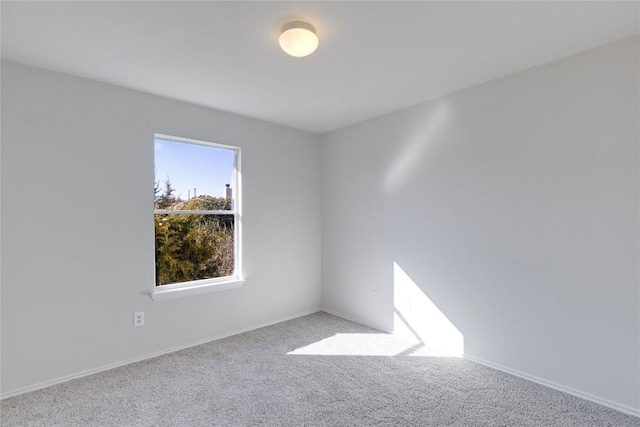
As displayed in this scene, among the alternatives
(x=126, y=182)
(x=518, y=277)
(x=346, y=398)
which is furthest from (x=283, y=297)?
(x=518, y=277)

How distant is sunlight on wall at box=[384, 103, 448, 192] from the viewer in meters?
3.02

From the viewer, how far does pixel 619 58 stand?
2.07 meters

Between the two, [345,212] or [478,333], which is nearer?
[478,333]

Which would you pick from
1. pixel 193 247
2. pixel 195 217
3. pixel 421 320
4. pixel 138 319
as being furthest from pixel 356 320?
pixel 138 319

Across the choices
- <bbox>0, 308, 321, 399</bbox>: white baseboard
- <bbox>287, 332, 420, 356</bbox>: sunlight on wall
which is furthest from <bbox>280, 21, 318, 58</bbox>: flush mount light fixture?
<bbox>0, 308, 321, 399</bbox>: white baseboard

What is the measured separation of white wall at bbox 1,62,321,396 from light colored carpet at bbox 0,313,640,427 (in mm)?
257

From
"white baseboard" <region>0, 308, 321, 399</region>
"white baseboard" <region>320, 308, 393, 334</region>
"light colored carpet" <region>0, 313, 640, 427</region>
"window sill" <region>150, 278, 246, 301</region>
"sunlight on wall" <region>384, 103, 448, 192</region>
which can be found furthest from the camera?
"white baseboard" <region>320, 308, 393, 334</region>

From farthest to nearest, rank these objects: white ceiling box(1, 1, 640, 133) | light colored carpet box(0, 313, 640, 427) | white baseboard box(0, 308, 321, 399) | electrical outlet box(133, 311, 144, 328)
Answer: electrical outlet box(133, 311, 144, 328), white baseboard box(0, 308, 321, 399), light colored carpet box(0, 313, 640, 427), white ceiling box(1, 1, 640, 133)

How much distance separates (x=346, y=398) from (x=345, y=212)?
2187 millimetres

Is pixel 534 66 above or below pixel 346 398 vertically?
above

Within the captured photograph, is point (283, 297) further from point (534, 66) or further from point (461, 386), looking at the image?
point (534, 66)

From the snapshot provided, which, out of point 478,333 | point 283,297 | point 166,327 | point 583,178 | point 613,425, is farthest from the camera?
point 283,297

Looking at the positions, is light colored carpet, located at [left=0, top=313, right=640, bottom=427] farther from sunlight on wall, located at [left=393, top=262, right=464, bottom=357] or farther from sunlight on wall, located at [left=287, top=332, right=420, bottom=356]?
sunlight on wall, located at [left=393, top=262, right=464, bottom=357]

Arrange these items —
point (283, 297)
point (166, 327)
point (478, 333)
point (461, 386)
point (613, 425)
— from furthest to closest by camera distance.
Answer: point (283, 297), point (166, 327), point (478, 333), point (461, 386), point (613, 425)
